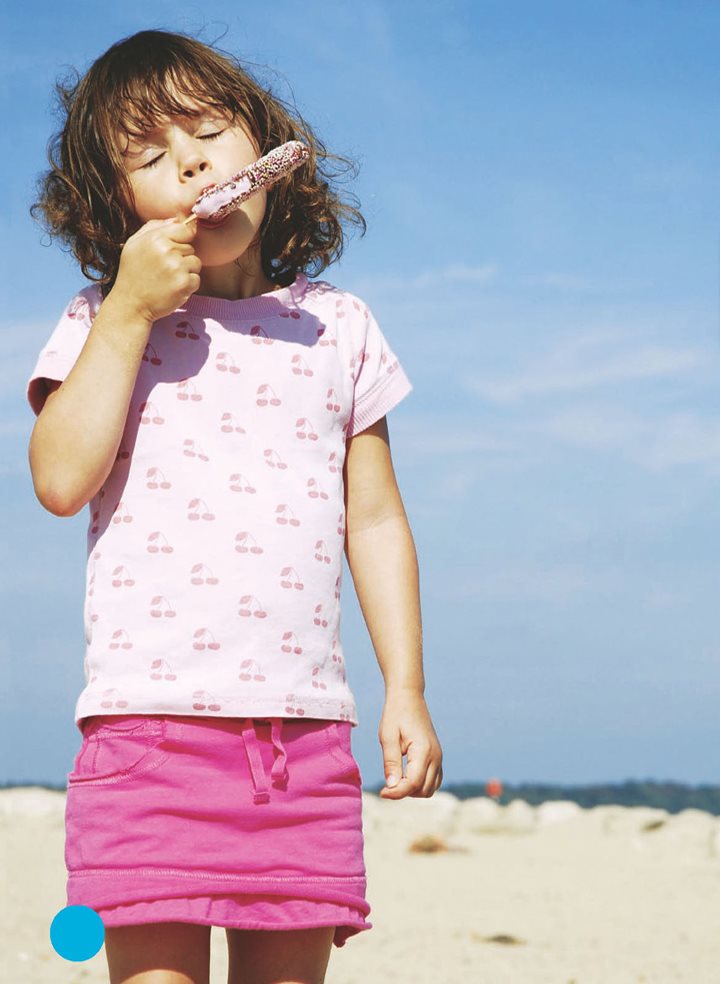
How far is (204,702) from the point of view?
204 centimetres

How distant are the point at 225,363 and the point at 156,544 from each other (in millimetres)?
338

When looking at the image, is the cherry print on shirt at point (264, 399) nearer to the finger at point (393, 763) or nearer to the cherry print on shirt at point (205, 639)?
the cherry print on shirt at point (205, 639)

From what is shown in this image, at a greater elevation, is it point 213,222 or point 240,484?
point 213,222

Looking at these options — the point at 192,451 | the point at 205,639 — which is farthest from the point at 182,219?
the point at 205,639

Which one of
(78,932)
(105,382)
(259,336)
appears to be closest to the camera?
(78,932)

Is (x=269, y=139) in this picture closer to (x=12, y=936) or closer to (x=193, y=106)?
(x=193, y=106)

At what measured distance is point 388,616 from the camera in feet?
7.71

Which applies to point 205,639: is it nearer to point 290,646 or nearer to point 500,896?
point 290,646

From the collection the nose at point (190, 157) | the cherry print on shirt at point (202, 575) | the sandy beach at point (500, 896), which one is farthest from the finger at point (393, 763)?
the sandy beach at point (500, 896)

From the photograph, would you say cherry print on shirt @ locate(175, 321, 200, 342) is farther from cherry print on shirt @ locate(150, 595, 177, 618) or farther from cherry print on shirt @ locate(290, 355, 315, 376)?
cherry print on shirt @ locate(150, 595, 177, 618)

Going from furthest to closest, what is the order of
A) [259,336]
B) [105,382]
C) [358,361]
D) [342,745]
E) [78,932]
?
[358,361], [259,336], [342,745], [105,382], [78,932]

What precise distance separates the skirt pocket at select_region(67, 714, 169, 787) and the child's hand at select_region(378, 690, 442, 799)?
0.41 meters

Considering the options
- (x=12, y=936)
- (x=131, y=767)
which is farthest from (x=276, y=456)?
(x=12, y=936)

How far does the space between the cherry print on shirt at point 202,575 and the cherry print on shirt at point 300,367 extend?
396 mm
